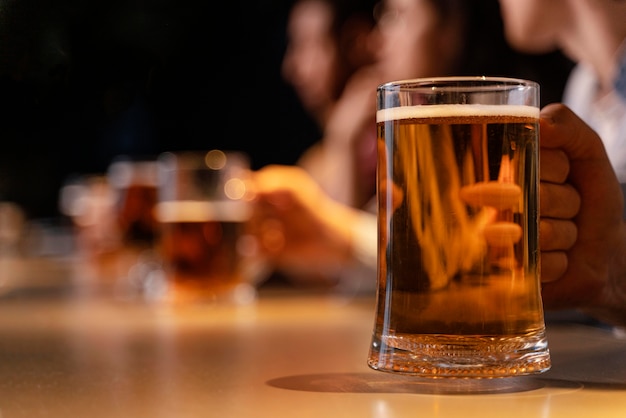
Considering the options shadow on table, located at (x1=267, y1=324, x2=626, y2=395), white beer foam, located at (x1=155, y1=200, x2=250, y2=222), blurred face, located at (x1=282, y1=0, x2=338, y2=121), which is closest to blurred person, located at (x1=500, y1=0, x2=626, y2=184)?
shadow on table, located at (x1=267, y1=324, x2=626, y2=395)

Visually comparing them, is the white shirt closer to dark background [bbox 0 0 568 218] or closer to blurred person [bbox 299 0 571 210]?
blurred person [bbox 299 0 571 210]

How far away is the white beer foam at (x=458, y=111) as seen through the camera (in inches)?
29.2

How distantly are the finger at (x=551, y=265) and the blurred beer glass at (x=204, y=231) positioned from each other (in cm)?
96

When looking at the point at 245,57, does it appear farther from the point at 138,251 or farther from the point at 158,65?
the point at 158,65

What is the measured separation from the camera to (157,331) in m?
1.25

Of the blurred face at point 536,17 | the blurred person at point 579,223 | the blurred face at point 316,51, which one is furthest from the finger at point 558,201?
the blurred face at point 316,51

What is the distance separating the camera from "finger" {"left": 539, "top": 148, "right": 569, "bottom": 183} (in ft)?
2.90

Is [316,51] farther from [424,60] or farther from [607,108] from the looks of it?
[607,108]

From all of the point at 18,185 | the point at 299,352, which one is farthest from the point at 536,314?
the point at 18,185

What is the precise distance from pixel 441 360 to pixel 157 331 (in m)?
0.61

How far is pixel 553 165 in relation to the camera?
2.93 feet

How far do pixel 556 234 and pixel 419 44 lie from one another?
195cm

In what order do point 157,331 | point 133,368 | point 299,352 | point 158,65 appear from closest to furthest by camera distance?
point 133,368 < point 299,352 < point 157,331 < point 158,65

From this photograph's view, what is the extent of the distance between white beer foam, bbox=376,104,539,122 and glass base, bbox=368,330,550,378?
7.3 inches
